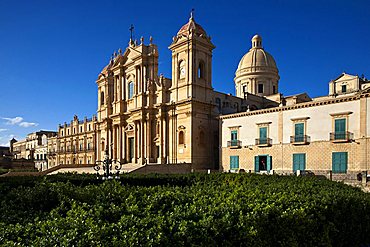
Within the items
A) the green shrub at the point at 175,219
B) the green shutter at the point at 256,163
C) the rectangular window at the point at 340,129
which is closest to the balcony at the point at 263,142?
the green shutter at the point at 256,163

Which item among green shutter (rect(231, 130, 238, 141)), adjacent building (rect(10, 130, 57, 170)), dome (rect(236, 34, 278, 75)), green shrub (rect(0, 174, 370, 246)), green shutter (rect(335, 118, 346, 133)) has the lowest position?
adjacent building (rect(10, 130, 57, 170))

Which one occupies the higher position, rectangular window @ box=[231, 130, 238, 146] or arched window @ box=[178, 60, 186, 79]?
arched window @ box=[178, 60, 186, 79]

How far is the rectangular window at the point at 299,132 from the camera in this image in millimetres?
26538

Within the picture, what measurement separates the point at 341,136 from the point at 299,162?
165 inches

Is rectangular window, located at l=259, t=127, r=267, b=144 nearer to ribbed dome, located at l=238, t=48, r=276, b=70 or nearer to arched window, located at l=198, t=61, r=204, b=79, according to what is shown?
arched window, located at l=198, t=61, r=204, b=79

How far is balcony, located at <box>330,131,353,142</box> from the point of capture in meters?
23.7

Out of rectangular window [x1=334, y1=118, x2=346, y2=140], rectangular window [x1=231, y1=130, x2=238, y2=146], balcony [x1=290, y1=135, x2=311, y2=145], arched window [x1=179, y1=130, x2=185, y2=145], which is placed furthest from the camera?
arched window [x1=179, y1=130, x2=185, y2=145]

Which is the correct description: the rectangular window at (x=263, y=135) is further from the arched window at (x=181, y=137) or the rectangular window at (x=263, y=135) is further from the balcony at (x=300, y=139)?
the arched window at (x=181, y=137)

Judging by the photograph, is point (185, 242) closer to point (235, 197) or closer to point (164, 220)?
point (164, 220)

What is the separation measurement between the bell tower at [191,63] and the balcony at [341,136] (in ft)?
46.3

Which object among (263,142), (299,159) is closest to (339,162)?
(299,159)

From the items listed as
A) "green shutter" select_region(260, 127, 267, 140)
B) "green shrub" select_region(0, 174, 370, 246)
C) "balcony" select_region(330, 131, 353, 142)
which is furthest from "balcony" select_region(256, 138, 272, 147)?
"green shrub" select_region(0, 174, 370, 246)

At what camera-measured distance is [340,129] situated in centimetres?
2430

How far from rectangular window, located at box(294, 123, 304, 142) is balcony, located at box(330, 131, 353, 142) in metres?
2.53
